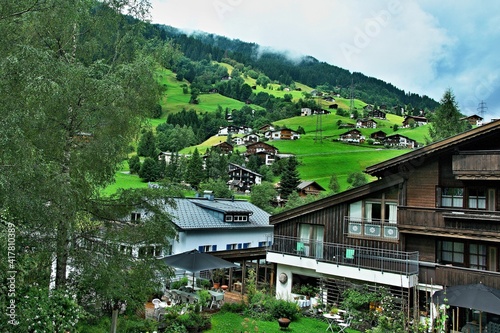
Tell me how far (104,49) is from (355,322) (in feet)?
44.0

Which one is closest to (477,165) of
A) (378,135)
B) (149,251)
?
(149,251)

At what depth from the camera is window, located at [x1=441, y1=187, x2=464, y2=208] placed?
17422mm

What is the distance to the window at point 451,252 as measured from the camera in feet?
57.3

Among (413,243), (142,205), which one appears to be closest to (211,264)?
(142,205)

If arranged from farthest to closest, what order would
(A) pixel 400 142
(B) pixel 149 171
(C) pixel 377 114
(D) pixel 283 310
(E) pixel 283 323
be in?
(C) pixel 377 114 < (A) pixel 400 142 < (B) pixel 149 171 < (D) pixel 283 310 < (E) pixel 283 323

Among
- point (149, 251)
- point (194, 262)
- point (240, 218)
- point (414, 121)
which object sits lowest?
point (194, 262)

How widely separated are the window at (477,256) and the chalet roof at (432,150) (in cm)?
418

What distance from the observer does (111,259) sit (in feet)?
34.1

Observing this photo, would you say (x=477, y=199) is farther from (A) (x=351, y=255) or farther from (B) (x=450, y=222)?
(A) (x=351, y=255)

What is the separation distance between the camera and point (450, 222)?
55.5ft

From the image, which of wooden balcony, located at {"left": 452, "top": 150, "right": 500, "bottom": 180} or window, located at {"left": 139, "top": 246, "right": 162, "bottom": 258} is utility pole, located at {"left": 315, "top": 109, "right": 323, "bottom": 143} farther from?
window, located at {"left": 139, "top": 246, "right": 162, "bottom": 258}

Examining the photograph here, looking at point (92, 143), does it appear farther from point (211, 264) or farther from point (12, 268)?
point (211, 264)

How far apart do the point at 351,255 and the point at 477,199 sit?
19.3 ft

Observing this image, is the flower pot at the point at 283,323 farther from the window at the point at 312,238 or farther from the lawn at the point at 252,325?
the window at the point at 312,238
